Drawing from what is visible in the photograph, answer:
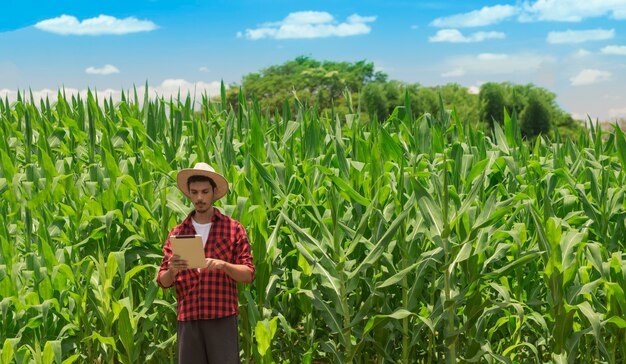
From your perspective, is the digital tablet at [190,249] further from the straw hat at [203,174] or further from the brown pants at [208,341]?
the brown pants at [208,341]

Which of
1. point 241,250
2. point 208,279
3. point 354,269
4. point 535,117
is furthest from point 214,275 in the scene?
point 535,117

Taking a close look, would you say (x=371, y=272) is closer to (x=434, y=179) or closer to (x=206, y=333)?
(x=434, y=179)

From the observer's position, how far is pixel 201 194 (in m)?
4.39

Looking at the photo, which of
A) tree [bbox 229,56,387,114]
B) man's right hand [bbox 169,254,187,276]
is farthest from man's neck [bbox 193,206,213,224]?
tree [bbox 229,56,387,114]

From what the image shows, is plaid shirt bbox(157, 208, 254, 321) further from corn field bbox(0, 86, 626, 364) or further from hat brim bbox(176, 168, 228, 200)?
corn field bbox(0, 86, 626, 364)

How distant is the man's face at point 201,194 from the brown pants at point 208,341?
66 cm

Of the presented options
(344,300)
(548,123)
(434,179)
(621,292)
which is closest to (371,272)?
(344,300)

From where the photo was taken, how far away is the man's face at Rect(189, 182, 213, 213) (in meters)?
4.38

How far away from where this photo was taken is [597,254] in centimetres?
517

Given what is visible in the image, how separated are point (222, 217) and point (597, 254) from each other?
7.96ft

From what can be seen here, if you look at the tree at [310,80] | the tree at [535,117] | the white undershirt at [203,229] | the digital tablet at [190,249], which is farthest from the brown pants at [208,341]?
the tree at [310,80]

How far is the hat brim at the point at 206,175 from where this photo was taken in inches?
174

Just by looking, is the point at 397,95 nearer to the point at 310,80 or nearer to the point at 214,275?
the point at 310,80

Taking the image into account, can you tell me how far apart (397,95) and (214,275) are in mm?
63345
